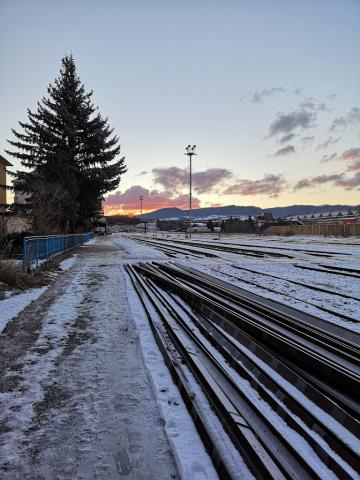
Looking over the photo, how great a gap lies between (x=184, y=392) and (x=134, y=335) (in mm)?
2468

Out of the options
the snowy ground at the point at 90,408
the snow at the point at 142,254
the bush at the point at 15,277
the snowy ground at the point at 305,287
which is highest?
the bush at the point at 15,277

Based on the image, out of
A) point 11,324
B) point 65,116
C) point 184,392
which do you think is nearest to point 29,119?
point 65,116

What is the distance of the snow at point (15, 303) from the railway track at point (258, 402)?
2.86m

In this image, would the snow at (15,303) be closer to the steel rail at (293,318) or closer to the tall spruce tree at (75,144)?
the steel rail at (293,318)

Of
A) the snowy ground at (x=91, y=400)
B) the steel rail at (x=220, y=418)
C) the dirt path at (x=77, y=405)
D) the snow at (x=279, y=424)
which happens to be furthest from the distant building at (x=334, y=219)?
the snow at (x=279, y=424)

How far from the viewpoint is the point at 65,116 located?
35250 mm

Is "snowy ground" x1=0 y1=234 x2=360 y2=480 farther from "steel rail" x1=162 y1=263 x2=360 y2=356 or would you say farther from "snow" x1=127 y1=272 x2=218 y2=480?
"steel rail" x1=162 y1=263 x2=360 y2=356

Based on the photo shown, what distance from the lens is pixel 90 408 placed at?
409 cm

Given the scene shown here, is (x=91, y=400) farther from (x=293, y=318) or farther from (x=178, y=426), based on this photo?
(x=293, y=318)

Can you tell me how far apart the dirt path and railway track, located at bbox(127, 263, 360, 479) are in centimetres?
48

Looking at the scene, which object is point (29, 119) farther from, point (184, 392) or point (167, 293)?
point (184, 392)

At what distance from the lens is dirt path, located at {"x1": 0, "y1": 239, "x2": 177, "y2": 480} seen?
3137 millimetres

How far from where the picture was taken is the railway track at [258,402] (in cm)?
319

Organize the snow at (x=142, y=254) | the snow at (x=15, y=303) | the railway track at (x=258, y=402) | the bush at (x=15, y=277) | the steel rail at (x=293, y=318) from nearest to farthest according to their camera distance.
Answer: the railway track at (x=258, y=402), the steel rail at (x=293, y=318), the snow at (x=15, y=303), the bush at (x=15, y=277), the snow at (x=142, y=254)
